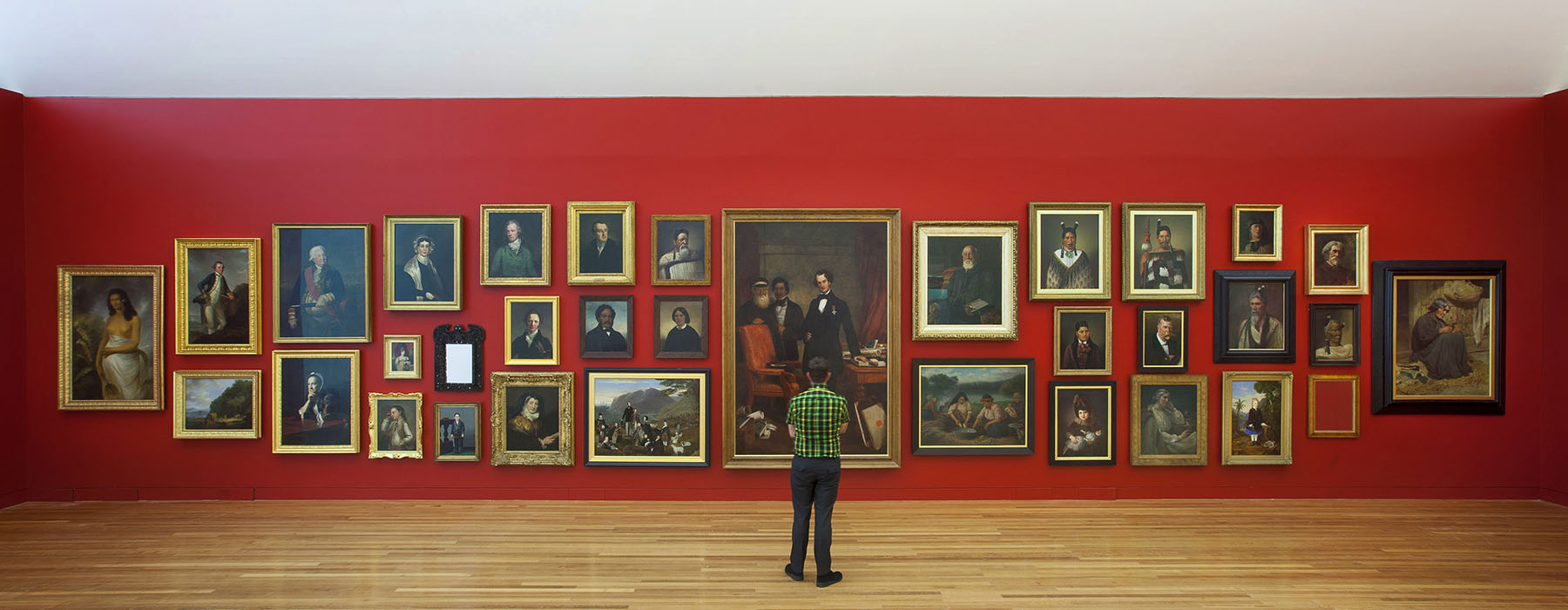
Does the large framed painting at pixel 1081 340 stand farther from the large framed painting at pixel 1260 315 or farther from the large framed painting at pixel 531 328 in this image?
the large framed painting at pixel 531 328

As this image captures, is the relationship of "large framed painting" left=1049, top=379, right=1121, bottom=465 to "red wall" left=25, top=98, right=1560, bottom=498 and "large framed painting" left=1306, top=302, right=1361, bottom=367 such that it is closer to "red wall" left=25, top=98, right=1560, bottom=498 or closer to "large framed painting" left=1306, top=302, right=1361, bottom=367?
"red wall" left=25, top=98, right=1560, bottom=498

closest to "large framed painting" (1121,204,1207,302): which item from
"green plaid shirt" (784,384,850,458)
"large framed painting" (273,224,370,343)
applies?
"green plaid shirt" (784,384,850,458)

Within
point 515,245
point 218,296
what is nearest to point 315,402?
point 218,296

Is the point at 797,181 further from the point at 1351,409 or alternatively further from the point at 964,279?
the point at 1351,409

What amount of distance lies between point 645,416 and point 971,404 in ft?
13.3

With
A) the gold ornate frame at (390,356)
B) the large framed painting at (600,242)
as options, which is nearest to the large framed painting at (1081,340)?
the large framed painting at (600,242)

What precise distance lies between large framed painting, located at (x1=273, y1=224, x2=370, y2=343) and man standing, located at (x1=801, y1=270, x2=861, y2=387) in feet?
18.0

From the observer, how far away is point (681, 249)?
8406mm

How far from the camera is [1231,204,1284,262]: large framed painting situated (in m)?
8.36

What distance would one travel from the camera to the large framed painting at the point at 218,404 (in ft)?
27.6

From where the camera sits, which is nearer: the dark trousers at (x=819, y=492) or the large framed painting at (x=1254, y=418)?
the dark trousers at (x=819, y=492)

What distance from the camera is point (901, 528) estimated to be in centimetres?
736

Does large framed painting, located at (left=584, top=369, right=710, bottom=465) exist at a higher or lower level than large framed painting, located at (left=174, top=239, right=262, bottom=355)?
lower

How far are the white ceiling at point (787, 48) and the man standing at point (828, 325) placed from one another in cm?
246
